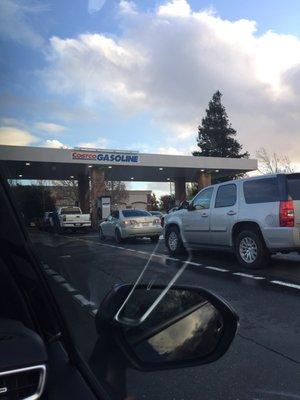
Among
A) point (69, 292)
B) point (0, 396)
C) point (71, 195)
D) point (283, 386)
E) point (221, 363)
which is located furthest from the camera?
point (221, 363)

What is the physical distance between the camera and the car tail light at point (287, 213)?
9273 mm

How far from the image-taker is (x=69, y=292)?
1.68 m

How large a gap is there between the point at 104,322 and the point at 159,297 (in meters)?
0.29

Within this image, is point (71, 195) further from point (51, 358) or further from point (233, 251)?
point (233, 251)

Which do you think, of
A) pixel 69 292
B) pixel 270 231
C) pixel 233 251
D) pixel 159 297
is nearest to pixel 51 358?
pixel 69 292

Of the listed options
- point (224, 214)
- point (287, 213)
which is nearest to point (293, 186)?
point (287, 213)

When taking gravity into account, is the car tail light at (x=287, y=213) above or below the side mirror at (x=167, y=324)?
above

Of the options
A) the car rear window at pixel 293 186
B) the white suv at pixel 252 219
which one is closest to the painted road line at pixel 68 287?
the white suv at pixel 252 219

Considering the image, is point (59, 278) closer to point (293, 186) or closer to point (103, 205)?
point (103, 205)

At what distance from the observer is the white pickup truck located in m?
1.87

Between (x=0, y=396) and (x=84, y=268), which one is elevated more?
(x=84, y=268)

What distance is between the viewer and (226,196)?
1051 cm

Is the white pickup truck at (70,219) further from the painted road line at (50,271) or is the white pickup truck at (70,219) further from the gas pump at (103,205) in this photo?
the painted road line at (50,271)

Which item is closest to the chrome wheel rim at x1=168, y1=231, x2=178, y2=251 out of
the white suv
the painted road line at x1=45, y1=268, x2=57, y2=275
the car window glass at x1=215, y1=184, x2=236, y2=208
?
the white suv
